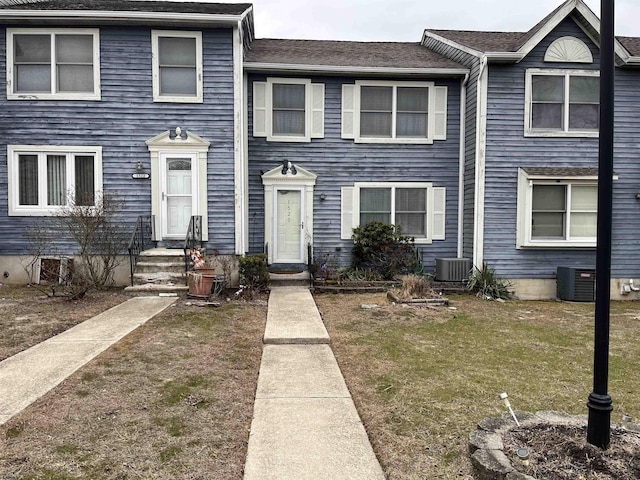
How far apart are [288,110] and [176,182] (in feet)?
11.4

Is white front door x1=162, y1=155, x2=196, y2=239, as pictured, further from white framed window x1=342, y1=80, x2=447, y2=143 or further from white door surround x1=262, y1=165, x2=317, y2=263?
white framed window x1=342, y1=80, x2=447, y2=143

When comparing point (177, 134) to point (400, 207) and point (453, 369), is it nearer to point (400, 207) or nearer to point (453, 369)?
point (400, 207)

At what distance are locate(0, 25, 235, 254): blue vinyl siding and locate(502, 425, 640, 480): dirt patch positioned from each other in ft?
28.6

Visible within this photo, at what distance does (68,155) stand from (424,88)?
8.99m

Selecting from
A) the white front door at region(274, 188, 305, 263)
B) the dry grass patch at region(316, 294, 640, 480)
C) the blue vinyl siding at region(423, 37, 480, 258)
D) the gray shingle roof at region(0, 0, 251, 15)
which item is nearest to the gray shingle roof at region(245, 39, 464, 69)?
the blue vinyl siding at region(423, 37, 480, 258)

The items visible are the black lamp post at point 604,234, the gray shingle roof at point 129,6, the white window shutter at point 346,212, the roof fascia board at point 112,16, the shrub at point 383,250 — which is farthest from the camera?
the white window shutter at point 346,212

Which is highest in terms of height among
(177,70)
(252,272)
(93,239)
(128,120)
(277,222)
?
(177,70)

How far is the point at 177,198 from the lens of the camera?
11.1 meters

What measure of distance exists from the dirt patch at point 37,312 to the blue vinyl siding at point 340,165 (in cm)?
438

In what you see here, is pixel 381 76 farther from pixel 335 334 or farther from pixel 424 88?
pixel 335 334

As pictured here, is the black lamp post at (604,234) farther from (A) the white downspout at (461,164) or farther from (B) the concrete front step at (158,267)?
(A) the white downspout at (461,164)

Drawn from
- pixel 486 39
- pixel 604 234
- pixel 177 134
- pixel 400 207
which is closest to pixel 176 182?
pixel 177 134

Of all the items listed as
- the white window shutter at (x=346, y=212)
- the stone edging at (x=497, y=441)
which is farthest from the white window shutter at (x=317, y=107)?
the stone edging at (x=497, y=441)

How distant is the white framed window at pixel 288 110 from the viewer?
39.9 ft
